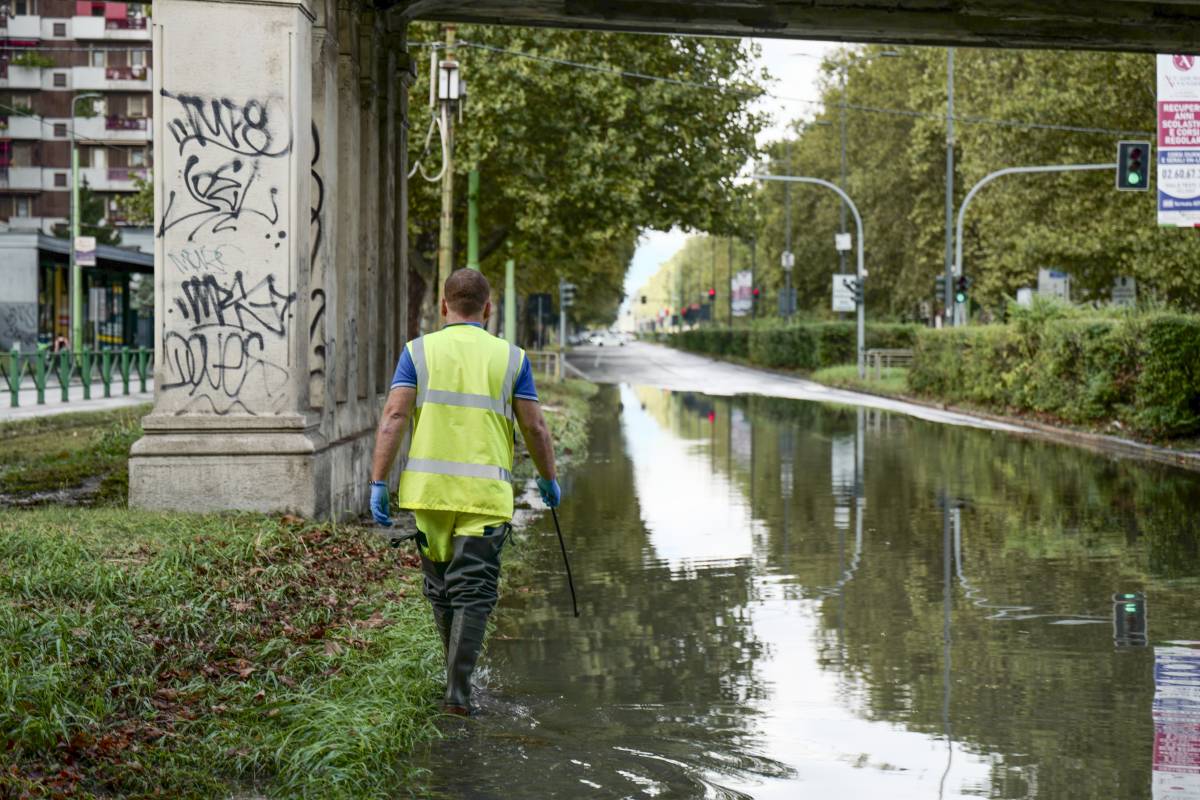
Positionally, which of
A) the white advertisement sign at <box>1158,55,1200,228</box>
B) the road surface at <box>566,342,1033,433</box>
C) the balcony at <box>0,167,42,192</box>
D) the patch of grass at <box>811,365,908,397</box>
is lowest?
the road surface at <box>566,342,1033,433</box>

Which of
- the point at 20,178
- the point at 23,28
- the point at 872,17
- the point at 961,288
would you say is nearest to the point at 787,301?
the point at 961,288

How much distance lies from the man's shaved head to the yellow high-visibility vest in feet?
0.31

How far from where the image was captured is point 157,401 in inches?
435

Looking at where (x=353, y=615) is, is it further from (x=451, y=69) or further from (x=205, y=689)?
(x=451, y=69)

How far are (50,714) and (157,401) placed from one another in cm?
585

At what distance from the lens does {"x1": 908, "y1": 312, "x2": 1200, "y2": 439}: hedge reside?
926 inches

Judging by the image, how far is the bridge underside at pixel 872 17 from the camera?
15.6m

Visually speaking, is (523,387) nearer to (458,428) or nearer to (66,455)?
(458,428)

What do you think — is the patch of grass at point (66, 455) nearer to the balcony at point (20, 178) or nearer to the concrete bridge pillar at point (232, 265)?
the concrete bridge pillar at point (232, 265)

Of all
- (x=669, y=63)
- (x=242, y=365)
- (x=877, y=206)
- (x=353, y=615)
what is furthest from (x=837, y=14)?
(x=877, y=206)

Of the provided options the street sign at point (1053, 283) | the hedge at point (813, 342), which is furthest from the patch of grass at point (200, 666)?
the hedge at point (813, 342)

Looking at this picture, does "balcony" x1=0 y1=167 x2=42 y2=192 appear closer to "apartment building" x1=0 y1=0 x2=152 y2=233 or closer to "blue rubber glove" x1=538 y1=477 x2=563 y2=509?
"apartment building" x1=0 y1=0 x2=152 y2=233

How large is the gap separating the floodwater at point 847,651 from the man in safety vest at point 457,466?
45 cm

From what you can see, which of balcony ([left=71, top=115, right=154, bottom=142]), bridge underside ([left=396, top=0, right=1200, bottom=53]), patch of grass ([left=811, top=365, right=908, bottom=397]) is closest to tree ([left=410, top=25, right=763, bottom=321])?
patch of grass ([left=811, top=365, right=908, bottom=397])
